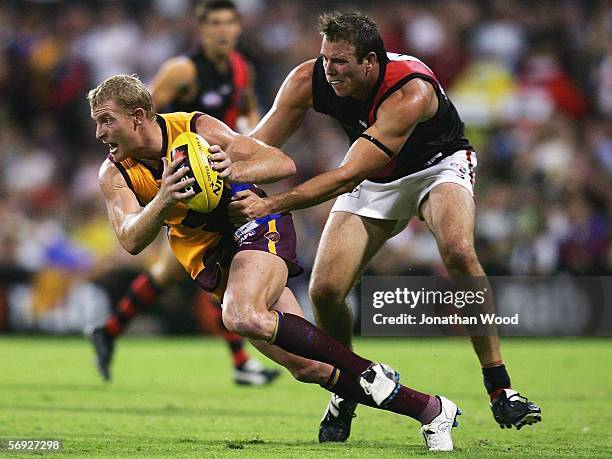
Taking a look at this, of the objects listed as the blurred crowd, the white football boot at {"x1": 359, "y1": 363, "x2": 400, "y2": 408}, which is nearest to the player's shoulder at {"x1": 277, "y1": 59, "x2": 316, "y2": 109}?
the white football boot at {"x1": 359, "y1": 363, "x2": 400, "y2": 408}

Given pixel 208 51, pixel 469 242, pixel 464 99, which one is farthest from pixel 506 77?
pixel 469 242

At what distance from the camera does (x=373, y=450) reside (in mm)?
5430

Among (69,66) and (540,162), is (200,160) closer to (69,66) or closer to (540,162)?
(540,162)

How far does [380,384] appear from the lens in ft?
17.3

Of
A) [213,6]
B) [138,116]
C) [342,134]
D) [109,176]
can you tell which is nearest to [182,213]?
[109,176]

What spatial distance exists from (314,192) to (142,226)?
90cm

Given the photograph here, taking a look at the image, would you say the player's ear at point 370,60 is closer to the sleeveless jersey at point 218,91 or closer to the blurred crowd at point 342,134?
the sleeveless jersey at point 218,91

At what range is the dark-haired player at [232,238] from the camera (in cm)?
530

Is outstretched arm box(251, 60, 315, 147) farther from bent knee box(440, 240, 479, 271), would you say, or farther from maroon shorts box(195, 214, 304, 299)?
bent knee box(440, 240, 479, 271)

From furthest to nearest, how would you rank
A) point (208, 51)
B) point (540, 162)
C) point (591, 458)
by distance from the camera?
point (540, 162) → point (208, 51) → point (591, 458)

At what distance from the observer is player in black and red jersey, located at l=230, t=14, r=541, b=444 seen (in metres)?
5.62

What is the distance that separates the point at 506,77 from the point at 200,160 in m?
10.1

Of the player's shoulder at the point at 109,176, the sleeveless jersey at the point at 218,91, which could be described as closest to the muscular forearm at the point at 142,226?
the player's shoulder at the point at 109,176

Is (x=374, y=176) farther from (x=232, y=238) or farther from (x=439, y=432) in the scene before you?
(x=439, y=432)
